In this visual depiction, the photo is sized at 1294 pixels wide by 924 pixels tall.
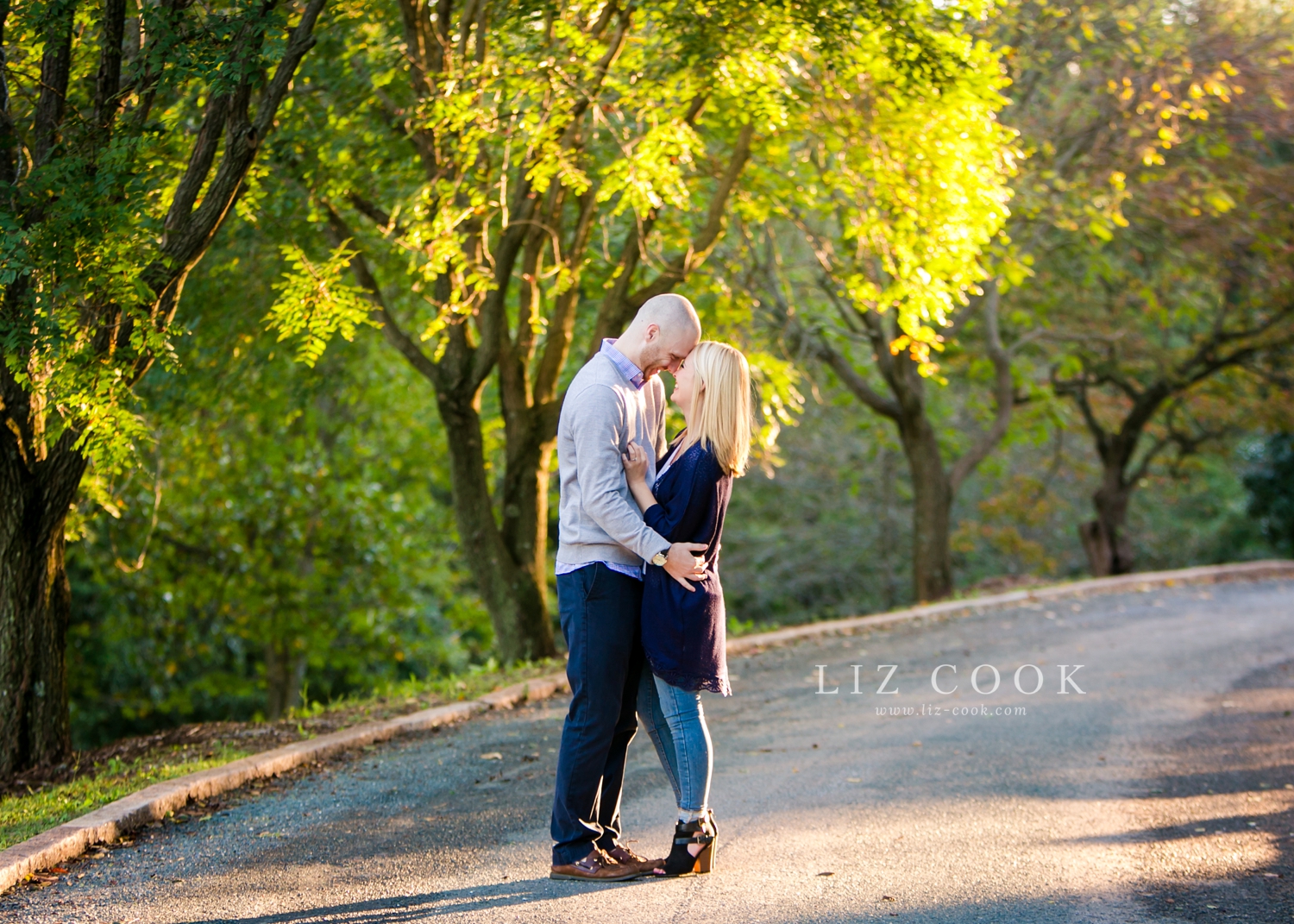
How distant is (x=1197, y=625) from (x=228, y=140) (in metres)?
10.2

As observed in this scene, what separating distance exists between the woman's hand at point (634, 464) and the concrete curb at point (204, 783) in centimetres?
266

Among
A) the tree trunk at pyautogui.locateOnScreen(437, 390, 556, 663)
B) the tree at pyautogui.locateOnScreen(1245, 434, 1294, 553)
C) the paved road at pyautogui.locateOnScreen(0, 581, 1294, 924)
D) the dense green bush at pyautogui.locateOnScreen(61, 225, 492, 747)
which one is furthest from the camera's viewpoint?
the tree at pyautogui.locateOnScreen(1245, 434, 1294, 553)

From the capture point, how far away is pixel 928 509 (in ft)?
48.9

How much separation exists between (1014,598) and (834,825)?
30.5 feet

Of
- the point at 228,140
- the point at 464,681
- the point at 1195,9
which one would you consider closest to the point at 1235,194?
the point at 1195,9

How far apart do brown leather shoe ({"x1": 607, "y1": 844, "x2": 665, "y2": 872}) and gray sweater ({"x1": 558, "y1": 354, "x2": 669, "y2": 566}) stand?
3.50ft

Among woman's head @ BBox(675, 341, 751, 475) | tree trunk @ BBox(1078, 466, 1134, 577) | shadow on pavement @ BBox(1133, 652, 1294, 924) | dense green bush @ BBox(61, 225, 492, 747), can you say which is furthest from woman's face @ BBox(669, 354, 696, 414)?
tree trunk @ BBox(1078, 466, 1134, 577)

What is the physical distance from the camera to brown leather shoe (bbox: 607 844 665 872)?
3.92m

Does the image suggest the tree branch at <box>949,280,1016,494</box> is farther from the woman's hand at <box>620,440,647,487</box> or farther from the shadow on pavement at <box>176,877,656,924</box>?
the shadow on pavement at <box>176,877,656,924</box>

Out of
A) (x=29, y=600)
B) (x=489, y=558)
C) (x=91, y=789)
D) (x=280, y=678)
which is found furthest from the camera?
(x=280, y=678)

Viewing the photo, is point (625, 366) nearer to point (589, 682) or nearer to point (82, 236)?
point (589, 682)

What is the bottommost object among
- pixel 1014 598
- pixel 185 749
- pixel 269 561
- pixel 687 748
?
pixel 1014 598

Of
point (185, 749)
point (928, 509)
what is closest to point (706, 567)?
point (185, 749)

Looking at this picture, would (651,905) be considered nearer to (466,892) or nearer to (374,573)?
(466,892)
